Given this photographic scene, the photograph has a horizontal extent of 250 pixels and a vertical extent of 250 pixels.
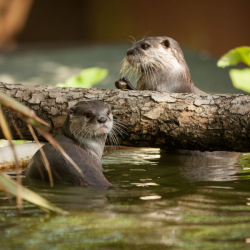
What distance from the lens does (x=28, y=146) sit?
351cm

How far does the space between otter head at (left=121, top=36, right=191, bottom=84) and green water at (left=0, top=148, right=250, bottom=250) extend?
122 cm

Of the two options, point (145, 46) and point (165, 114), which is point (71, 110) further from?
point (145, 46)

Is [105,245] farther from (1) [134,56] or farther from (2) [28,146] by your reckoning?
(1) [134,56]

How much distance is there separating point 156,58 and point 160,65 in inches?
2.8

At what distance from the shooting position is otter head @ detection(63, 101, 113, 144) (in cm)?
292

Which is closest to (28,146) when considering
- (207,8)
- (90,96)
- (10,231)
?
(90,96)

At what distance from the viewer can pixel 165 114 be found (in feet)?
9.84

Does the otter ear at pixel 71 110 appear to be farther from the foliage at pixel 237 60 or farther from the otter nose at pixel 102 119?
the foliage at pixel 237 60

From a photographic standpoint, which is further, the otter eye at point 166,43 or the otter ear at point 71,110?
the otter eye at point 166,43

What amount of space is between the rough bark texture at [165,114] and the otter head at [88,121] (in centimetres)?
18

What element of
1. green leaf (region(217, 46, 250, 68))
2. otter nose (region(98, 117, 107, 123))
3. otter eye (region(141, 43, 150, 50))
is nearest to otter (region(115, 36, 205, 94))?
otter eye (region(141, 43, 150, 50))

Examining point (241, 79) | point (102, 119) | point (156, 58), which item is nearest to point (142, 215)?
point (102, 119)

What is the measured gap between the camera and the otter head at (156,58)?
3.89 m

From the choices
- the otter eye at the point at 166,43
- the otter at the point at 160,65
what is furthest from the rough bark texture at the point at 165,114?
the otter eye at the point at 166,43
